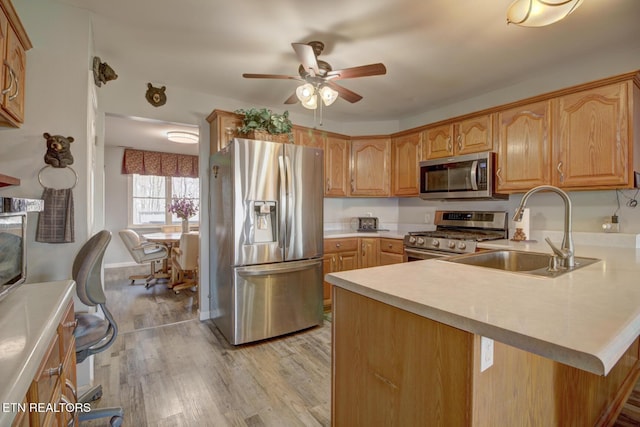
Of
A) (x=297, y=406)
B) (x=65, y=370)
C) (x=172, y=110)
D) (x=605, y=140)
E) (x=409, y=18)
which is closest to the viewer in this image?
(x=65, y=370)

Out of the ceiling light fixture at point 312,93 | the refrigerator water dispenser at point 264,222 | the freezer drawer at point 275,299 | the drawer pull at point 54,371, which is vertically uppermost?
the ceiling light fixture at point 312,93

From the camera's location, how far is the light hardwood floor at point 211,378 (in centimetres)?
171

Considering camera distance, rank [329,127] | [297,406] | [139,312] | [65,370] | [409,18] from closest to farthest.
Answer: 1. [65,370]
2. [297,406]
3. [409,18]
4. [139,312]
5. [329,127]

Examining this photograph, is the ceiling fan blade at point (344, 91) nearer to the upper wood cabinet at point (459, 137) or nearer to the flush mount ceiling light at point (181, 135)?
the upper wood cabinet at point (459, 137)

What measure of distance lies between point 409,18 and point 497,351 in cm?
201

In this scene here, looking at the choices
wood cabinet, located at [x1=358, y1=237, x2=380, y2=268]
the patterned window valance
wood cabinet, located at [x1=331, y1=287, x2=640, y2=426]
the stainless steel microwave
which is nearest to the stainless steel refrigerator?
wood cabinet, located at [x1=358, y1=237, x2=380, y2=268]

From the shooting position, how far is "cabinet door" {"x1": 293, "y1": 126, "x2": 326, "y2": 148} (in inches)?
138

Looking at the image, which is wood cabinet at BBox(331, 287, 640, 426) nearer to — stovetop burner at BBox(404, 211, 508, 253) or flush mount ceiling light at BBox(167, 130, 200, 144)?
stovetop burner at BBox(404, 211, 508, 253)

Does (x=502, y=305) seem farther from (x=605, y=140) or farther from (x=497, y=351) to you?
(x=605, y=140)

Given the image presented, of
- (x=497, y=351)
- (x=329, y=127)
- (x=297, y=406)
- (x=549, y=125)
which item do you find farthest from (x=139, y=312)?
(x=549, y=125)

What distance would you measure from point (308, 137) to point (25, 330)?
10.3 ft

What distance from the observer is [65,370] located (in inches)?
43.1

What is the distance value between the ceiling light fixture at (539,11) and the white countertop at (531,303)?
4.02ft

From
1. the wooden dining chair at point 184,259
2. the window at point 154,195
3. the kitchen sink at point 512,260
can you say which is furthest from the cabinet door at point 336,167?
the window at point 154,195
